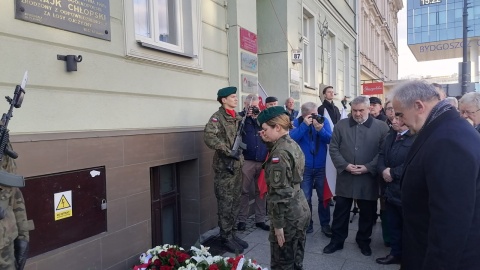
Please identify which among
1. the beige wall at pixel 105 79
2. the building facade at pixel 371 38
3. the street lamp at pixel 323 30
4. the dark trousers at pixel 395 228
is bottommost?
the dark trousers at pixel 395 228

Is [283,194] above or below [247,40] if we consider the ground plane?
below

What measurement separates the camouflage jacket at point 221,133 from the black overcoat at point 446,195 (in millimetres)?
2657

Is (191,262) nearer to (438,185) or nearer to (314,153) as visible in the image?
(438,185)

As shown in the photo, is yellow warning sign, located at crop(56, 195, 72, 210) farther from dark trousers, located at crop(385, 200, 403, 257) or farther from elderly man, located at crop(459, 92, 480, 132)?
elderly man, located at crop(459, 92, 480, 132)

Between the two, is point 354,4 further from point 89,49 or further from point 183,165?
point 89,49

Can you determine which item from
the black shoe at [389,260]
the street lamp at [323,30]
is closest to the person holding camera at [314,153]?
the black shoe at [389,260]

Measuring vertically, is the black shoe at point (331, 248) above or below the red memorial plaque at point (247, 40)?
below

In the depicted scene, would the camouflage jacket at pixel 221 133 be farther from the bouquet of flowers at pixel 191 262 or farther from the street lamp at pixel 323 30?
the street lamp at pixel 323 30

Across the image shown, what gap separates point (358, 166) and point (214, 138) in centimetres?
175

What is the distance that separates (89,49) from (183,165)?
209 cm

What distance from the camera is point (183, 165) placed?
16.3ft

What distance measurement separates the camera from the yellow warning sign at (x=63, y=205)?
3066 mm

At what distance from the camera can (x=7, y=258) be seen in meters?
2.32

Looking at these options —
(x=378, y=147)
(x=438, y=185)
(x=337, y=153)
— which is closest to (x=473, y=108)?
(x=378, y=147)
